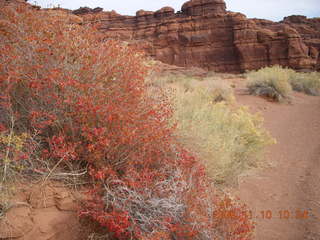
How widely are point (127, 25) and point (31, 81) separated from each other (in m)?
42.5

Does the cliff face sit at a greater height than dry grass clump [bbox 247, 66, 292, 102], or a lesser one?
greater

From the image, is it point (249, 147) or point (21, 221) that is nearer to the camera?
point (21, 221)

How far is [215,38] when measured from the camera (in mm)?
37406

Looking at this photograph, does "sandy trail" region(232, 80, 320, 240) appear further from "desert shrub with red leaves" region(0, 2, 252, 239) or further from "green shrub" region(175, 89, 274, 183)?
"desert shrub with red leaves" region(0, 2, 252, 239)

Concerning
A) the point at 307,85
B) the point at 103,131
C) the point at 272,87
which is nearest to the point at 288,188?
the point at 103,131

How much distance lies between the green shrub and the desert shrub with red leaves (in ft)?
2.71

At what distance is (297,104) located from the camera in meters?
12.8

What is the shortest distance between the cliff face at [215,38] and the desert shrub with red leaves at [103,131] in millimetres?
30573

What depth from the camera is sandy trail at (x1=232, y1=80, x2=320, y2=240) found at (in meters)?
3.18

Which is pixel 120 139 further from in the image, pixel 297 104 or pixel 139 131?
pixel 297 104

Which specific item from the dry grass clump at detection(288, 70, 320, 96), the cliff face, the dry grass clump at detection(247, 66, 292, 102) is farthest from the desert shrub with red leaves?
the cliff face

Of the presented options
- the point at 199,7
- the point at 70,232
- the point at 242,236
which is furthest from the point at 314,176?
the point at 199,7
